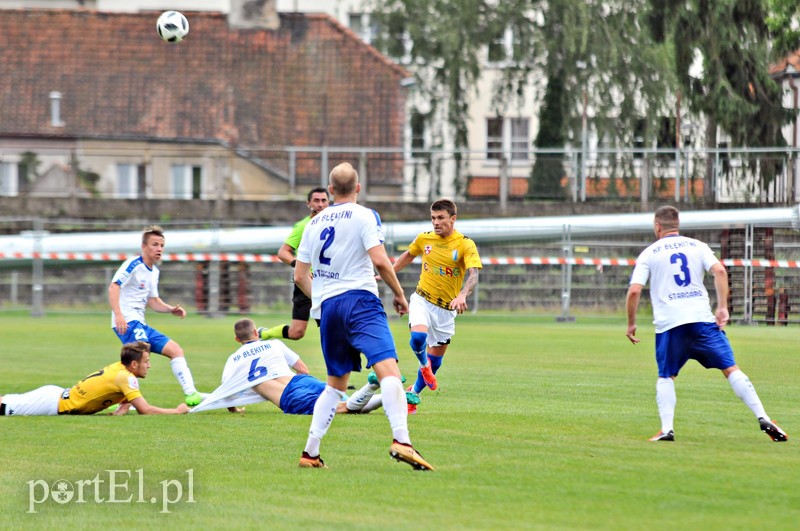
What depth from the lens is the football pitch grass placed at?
23.7 feet

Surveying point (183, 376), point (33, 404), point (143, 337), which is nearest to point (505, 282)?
point (143, 337)

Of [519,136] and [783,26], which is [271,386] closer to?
[783,26]

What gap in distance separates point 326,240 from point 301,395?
135 inches

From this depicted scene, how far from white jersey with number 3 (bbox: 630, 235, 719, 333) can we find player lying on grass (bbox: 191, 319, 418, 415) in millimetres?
A: 2672

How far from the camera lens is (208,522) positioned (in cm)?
709

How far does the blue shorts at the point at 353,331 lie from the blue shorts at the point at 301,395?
3118 millimetres

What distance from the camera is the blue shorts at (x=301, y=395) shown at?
11.9m

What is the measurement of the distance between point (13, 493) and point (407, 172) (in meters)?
27.4

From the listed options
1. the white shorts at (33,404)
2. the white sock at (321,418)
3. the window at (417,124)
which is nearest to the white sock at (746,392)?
A: the white sock at (321,418)

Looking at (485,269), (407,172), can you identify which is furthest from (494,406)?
(407,172)

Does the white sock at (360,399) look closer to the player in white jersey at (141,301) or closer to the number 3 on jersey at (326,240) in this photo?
the player in white jersey at (141,301)

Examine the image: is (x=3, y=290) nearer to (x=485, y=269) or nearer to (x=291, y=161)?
(x=291, y=161)

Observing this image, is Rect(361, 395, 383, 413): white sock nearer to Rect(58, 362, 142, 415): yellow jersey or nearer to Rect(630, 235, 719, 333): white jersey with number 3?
Rect(58, 362, 142, 415): yellow jersey

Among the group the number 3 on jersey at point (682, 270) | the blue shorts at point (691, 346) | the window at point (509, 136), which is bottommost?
the blue shorts at point (691, 346)
